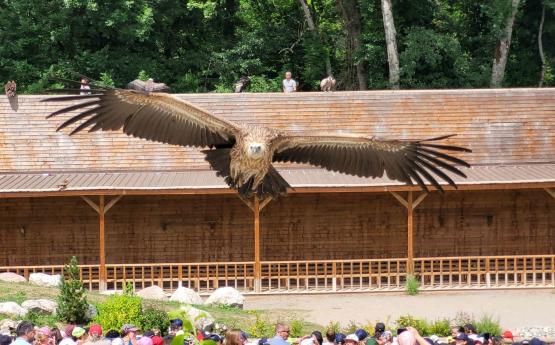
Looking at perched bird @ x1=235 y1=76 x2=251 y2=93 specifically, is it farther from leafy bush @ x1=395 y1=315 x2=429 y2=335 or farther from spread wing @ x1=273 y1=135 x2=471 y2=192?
spread wing @ x1=273 y1=135 x2=471 y2=192

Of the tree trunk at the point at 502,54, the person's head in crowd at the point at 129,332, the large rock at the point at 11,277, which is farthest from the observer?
the tree trunk at the point at 502,54

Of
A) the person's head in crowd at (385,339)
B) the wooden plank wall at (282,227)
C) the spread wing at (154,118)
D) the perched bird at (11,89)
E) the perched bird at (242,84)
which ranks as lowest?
the person's head in crowd at (385,339)

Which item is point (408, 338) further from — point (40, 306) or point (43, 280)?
point (43, 280)

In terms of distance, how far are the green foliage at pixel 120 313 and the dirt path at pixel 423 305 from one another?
4250mm

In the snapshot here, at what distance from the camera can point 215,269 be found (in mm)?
24625

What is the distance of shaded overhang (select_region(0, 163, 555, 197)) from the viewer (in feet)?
74.1

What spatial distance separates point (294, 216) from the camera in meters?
25.1

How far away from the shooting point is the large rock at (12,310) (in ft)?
58.8

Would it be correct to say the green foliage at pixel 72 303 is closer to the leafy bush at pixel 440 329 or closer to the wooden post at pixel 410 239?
the leafy bush at pixel 440 329

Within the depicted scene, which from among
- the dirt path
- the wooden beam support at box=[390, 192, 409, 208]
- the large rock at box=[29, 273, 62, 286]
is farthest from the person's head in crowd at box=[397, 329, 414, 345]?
the wooden beam support at box=[390, 192, 409, 208]

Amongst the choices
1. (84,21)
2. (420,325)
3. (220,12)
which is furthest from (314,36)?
(420,325)

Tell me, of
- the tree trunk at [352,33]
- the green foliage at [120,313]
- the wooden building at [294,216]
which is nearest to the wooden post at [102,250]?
the wooden building at [294,216]

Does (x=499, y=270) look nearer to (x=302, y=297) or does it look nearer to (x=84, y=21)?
(x=302, y=297)

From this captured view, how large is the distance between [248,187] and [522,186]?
11582 mm
